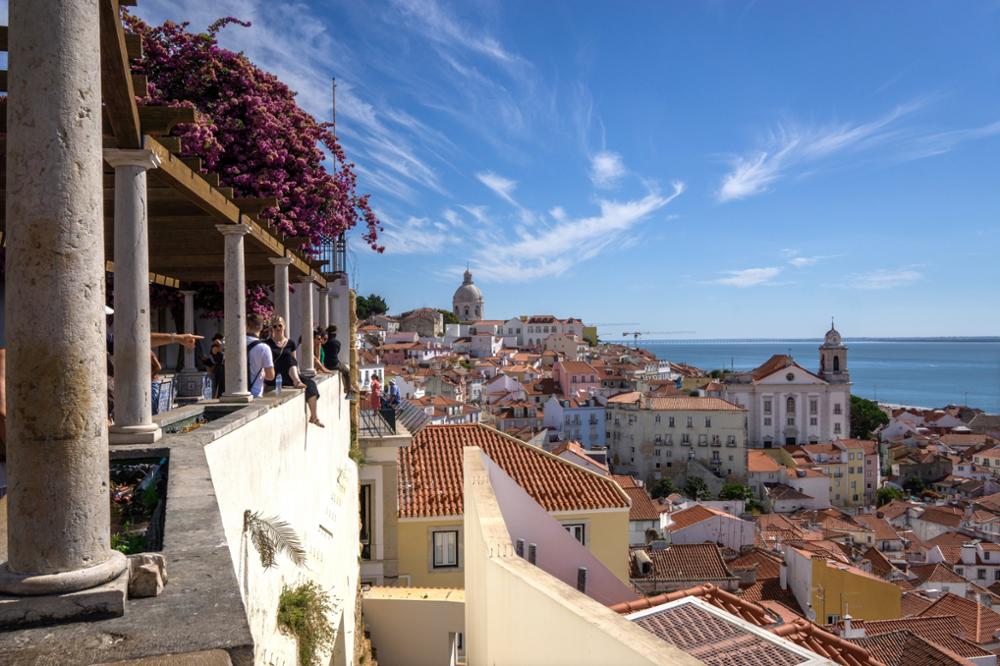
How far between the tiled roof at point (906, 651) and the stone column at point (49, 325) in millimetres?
13717

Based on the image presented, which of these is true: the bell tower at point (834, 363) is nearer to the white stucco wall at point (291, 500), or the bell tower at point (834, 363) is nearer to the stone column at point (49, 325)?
the white stucco wall at point (291, 500)

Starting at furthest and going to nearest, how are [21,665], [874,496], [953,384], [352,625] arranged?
1. [953,384]
2. [874,496]
3. [352,625]
4. [21,665]

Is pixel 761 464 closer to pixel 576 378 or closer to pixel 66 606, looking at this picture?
pixel 576 378

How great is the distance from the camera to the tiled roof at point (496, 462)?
1243 cm

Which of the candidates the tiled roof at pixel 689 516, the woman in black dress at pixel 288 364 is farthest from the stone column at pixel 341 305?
the tiled roof at pixel 689 516

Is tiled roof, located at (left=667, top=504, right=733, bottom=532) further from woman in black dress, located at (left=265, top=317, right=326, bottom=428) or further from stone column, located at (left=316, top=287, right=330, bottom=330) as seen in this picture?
woman in black dress, located at (left=265, top=317, right=326, bottom=428)

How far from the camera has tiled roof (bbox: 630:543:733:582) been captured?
26.7 meters

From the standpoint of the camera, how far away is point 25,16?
2201mm

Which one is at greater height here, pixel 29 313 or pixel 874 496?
pixel 29 313

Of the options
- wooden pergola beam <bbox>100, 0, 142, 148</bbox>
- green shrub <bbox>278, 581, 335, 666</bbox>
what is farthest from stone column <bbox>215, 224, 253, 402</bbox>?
wooden pergola beam <bbox>100, 0, 142, 148</bbox>

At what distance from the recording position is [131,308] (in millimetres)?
3719

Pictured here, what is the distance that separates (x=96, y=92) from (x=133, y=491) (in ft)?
5.97

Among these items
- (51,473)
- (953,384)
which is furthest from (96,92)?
(953,384)

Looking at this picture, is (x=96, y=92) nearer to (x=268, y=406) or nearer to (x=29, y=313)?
(x=29, y=313)
